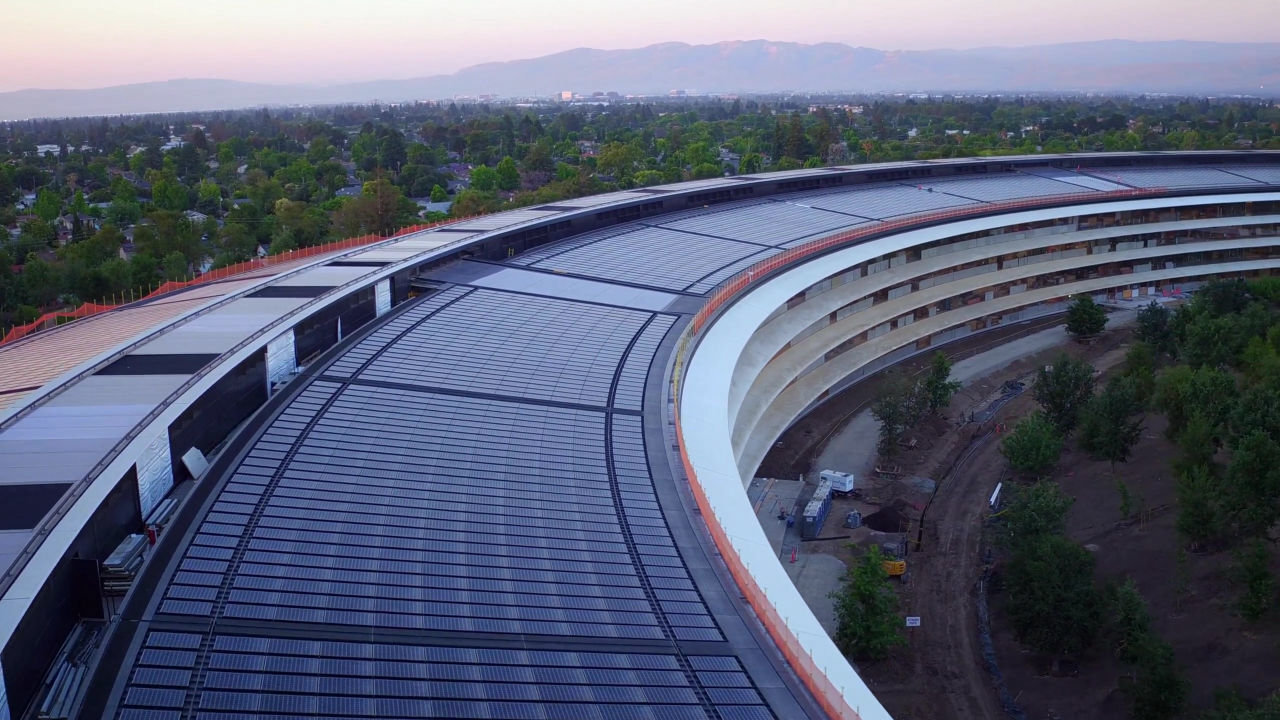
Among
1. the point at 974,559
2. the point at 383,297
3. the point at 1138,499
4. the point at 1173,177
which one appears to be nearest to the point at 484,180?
the point at 1173,177

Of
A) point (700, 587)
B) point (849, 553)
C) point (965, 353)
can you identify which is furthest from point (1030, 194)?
point (700, 587)

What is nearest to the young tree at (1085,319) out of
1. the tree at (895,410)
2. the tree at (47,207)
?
the tree at (895,410)

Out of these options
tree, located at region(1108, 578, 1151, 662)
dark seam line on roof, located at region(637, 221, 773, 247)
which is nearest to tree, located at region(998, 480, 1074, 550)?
tree, located at region(1108, 578, 1151, 662)

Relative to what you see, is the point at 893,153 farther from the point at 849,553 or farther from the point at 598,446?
the point at 598,446

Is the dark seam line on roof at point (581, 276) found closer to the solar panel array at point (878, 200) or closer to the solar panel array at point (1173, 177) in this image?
the solar panel array at point (878, 200)

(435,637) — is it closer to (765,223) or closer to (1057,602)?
→ (1057,602)

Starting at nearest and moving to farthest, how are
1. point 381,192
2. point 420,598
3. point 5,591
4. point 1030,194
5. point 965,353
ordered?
point 5,591
point 420,598
point 965,353
point 1030,194
point 381,192

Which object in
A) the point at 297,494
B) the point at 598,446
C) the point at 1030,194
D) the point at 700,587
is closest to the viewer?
the point at 700,587
